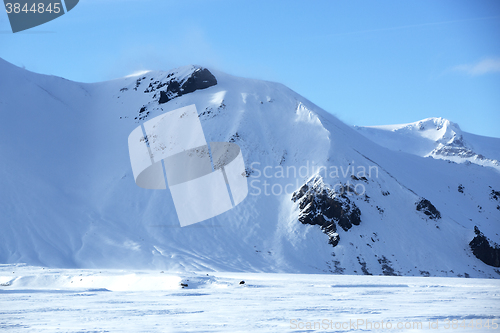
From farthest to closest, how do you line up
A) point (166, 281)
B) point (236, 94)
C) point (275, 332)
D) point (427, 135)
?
point (427, 135), point (236, 94), point (166, 281), point (275, 332)

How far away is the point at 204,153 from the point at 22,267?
2777 cm

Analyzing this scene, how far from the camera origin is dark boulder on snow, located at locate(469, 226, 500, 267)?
1690 inches

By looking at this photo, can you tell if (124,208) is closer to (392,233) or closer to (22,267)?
(22,267)

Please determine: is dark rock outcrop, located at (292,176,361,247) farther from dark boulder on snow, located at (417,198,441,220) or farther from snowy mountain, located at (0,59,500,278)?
dark boulder on snow, located at (417,198,441,220)

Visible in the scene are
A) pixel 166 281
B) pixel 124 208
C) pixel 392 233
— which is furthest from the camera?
pixel 124 208

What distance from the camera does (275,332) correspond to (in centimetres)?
1104

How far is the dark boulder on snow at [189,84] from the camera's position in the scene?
69.6 m

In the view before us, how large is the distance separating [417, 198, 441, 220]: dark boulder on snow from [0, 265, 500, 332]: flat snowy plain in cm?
2648

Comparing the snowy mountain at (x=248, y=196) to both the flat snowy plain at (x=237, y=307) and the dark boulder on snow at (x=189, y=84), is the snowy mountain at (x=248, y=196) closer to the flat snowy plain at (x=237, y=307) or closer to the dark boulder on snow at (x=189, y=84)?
the dark boulder on snow at (x=189, y=84)

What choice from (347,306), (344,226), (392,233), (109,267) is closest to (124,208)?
(109,267)

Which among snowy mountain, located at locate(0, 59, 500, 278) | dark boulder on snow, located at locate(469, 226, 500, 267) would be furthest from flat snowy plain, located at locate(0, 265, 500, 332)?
dark boulder on snow, located at locate(469, 226, 500, 267)
